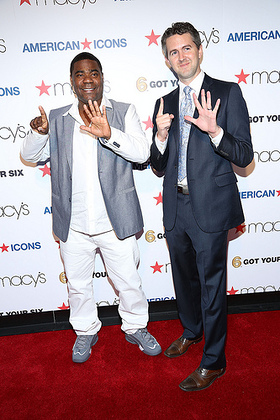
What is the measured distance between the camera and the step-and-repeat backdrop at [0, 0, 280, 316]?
8.50 ft

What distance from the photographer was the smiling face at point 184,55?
2109mm

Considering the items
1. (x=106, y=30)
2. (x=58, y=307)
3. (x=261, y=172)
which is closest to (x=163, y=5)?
(x=106, y=30)

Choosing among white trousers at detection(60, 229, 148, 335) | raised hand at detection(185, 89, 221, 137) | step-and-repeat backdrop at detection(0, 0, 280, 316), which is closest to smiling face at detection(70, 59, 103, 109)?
step-and-repeat backdrop at detection(0, 0, 280, 316)

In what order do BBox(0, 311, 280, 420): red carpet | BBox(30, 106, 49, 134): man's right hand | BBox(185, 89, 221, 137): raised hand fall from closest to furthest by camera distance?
BBox(185, 89, 221, 137): raised hand, BBox(0, 311, 280, 420): red carpet, BBox(30, 106, 49, 134): man's right hand

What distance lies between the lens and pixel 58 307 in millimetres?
3150

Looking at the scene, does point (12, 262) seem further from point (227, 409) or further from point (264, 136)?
point (264, 136)

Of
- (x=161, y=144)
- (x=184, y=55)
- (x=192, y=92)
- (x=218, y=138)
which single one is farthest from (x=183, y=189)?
(x=184, y=55)

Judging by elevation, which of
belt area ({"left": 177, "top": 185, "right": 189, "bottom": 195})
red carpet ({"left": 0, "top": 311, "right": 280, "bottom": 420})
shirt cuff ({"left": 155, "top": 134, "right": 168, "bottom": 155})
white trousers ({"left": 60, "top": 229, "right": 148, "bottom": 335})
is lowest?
red carpet ({"left": 0, "top": 311, "right": 280, "bottom": 420})

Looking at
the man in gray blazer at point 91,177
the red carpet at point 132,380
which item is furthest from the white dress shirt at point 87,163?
the red carpet at point 132,380

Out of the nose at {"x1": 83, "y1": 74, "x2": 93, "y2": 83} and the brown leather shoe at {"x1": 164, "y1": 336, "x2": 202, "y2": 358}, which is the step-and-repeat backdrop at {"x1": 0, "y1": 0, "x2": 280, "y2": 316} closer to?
the nose at {"x1": 83, "y1": 74, "x2": 93, "y2": 83}

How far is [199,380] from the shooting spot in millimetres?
2299

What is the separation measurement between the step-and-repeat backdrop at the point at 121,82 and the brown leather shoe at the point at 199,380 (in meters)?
0.97

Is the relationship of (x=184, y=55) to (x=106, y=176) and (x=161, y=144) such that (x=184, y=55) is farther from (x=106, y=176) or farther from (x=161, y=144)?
(x=106, y=176)

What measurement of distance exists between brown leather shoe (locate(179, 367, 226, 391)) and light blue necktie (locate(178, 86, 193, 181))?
4.09ft
